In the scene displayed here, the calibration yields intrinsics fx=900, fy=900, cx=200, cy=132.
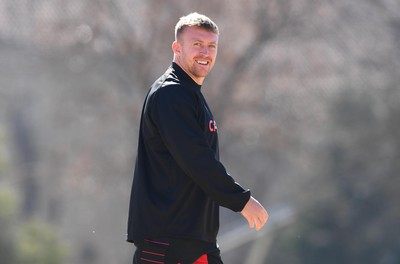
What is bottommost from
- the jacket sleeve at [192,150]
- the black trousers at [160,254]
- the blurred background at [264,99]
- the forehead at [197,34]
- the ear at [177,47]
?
the black trousers at [160,254]

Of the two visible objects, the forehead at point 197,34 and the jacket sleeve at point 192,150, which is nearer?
the jacket sleeve at point 192,150

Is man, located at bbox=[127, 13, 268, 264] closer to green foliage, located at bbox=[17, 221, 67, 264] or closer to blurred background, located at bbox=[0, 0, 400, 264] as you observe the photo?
green foliage, located at bbox=[17, 221, 67, 264]

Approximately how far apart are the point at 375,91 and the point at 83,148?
4972mm

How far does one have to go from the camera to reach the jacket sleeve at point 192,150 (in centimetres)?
365

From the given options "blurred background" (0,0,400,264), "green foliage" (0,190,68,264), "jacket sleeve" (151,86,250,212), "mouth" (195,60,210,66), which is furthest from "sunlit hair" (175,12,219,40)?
"blurred background" (0,0,400,264)

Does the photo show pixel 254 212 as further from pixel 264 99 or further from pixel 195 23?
pixel 264 99

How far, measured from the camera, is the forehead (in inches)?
152

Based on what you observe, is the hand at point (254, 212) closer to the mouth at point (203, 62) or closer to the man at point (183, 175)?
the man at point (183, 175)

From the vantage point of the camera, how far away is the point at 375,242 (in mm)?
14164

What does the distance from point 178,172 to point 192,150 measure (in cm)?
15

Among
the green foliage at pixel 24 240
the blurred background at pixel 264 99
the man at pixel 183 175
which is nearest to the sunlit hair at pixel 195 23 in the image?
the man at pixel 183 175

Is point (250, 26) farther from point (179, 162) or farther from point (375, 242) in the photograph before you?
point (179, 162)

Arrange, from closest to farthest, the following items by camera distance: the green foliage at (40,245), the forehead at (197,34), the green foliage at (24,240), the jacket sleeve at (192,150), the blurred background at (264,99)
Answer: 1. the jacket sleeve at (192,150)
2. the forehead at (197,34)
3. the green foliage at (24,240)
4. the green foliage at (40,245)
5. the blurred background at (264,99)

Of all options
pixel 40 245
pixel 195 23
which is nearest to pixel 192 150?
pixel 195 23
